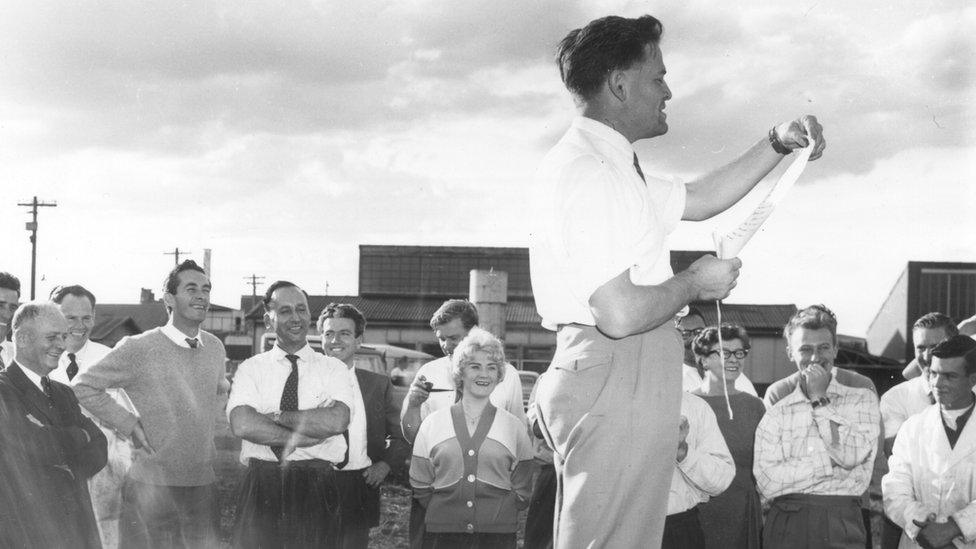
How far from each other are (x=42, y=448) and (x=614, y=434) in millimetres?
3497

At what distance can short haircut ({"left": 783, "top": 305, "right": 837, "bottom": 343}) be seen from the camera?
17.6 feet

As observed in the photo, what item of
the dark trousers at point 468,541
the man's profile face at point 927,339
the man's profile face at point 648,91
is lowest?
the dark trousers at point 468,541

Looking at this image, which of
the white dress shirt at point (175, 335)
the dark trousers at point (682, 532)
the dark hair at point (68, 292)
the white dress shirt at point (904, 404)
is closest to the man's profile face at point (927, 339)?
the white dress shirt at point (904, 404)

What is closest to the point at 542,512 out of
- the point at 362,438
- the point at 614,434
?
the point at 362,438

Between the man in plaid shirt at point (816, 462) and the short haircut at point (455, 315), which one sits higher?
the short haircut at point (455, 315)

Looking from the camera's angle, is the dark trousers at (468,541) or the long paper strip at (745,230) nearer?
the long paper strip at (745,230)

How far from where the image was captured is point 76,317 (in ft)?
19.8

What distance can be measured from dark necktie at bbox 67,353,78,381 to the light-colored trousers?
4789 millimetres

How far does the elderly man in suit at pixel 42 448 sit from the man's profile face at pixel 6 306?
1317mm

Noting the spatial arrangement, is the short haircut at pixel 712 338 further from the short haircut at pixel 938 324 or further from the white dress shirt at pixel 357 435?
the white dress shirt at pixel 357 435

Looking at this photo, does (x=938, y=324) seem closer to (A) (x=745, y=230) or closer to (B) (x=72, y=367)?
(A) (x=745, y=230)

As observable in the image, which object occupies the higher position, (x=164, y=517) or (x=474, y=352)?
(x=474, y=352)

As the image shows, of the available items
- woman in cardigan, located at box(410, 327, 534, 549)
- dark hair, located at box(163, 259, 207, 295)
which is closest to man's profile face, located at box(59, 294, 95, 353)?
dark hair, located at box(163, 259, 207, 295)

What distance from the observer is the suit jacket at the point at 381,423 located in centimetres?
589
